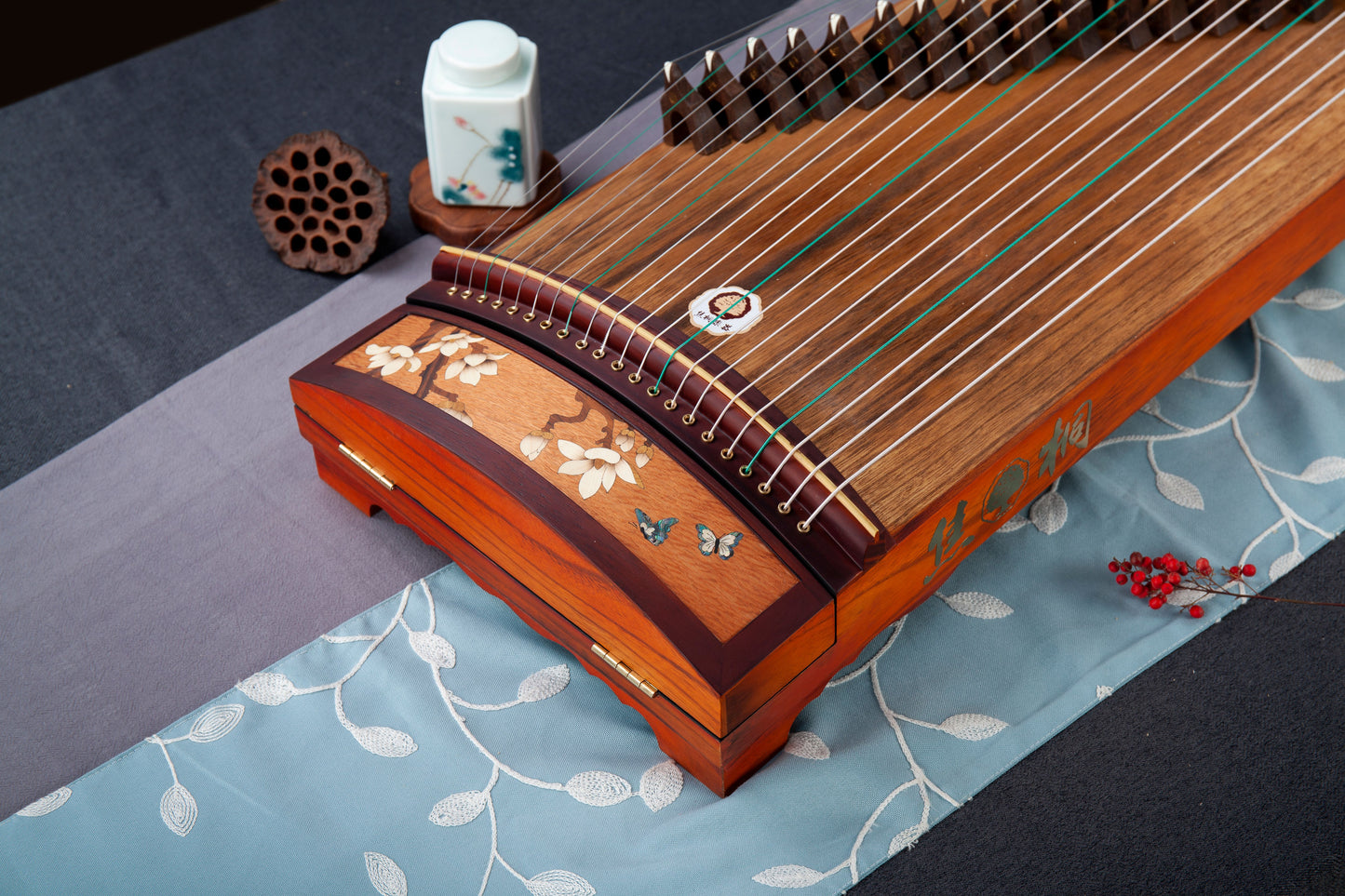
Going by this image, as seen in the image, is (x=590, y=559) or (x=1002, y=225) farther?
(x=1002, y=225)

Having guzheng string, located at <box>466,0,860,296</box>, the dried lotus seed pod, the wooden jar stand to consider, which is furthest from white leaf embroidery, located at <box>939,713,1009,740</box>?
the dried lotus seed pod

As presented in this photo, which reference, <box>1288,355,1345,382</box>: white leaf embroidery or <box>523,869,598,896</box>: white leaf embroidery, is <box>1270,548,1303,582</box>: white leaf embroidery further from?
<box>523,869,598,896</box>: white leaf embroidery

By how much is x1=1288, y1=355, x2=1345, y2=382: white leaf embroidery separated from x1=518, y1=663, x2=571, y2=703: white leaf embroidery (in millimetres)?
1186

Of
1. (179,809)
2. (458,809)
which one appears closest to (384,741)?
(458,809)

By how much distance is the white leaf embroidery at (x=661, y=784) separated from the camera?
4.53ft

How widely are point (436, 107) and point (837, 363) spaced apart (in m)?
0.79

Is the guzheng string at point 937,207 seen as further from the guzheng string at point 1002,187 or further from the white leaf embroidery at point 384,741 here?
the white leaf embroidery at point 384,741

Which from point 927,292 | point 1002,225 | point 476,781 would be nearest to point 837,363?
point 927,292

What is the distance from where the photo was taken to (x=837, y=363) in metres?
1.35

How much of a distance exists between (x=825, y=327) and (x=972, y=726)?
0.51 metres

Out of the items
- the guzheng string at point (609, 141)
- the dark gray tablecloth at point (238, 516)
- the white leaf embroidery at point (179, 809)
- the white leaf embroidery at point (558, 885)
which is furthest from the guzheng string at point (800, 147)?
the white leaf embroidery at point (179, 809)

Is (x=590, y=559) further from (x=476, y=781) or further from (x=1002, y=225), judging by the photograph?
(x=1002, y=225)

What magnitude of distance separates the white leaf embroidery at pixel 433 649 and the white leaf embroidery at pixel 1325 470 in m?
1.20

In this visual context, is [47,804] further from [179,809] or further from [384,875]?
[384,875]
